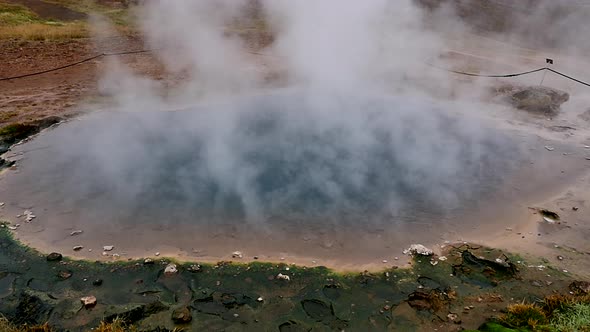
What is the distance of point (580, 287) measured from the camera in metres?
4.31

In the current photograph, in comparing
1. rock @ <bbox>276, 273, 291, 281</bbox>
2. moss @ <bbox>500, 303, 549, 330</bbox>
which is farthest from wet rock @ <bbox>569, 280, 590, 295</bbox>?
rock @ <bbox>276, 273, 291, 281</bbox>

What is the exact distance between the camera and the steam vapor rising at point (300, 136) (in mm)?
5660

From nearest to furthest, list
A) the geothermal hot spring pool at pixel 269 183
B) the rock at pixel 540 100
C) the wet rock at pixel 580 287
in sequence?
the wet rock at pixel 580 287
the geothermal hot spring pool at pixel 269 183
the rock at pixel 540 100

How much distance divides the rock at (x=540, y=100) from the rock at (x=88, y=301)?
28.3ft

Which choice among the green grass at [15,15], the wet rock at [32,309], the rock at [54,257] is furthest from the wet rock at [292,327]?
the green grass at [15,15]

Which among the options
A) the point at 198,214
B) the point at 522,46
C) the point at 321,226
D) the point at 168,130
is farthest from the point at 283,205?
the point at 522,46

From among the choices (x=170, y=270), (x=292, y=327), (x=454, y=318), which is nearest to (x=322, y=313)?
(x=292, y=327)

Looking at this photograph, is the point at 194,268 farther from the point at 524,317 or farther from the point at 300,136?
the point at 300,136

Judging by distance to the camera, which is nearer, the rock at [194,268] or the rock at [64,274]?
the rock at [64,274]

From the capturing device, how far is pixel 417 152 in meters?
6.88

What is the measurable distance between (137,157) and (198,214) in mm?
1861

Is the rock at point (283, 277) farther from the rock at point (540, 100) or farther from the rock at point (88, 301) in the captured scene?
the rock at point (540, 100)

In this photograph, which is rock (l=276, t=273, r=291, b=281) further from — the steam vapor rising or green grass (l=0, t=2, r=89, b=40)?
green grass (l=0, t=2, r=89, b=40)

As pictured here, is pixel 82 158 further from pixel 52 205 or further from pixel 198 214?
pixel 198 214
